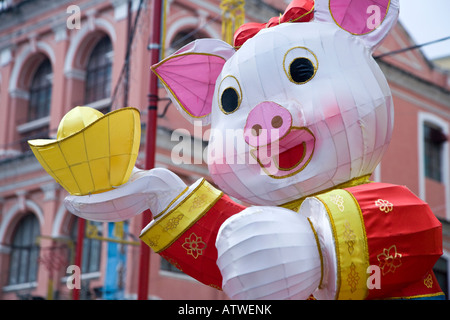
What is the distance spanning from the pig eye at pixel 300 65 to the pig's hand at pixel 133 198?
28.1 inches

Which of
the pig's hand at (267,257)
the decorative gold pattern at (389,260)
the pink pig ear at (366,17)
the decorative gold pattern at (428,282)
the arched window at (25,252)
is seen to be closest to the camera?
the pig's hand at (267,257)

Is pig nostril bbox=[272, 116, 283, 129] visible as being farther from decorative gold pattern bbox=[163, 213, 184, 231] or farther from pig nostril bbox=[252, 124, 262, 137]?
decorative gold pattern bbox=[163, 213, 184, 231]

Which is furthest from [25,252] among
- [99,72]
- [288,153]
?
[288,153]

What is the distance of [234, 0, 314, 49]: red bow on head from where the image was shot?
3689mm

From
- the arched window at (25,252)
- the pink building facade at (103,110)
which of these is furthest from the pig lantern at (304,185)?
the arched window at (25,252)

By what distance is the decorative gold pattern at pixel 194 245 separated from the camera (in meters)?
3.49

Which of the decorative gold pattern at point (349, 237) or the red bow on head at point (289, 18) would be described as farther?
the red bow on head at point (289, 18)

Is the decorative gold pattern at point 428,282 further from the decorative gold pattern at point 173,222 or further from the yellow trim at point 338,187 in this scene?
the decorative gold pattern at point 173,222

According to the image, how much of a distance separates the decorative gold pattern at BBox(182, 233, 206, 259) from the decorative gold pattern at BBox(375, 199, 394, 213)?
82cm

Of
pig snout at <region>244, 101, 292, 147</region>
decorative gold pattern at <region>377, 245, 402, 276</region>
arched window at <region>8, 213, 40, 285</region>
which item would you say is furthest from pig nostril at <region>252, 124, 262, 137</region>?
arched window at <region>8, 213, 40, 285</region>

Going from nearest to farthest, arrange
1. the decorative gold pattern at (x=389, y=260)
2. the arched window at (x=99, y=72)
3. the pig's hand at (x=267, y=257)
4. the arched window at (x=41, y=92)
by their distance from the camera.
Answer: the pig's hand at (x=267, y=257), the decorative gold pattern at (x=389, y=260), the arched window at (x=99, y=72), the arched window at (x=41, y=92)

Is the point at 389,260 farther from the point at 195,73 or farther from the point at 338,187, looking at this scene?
the point at 195,73
